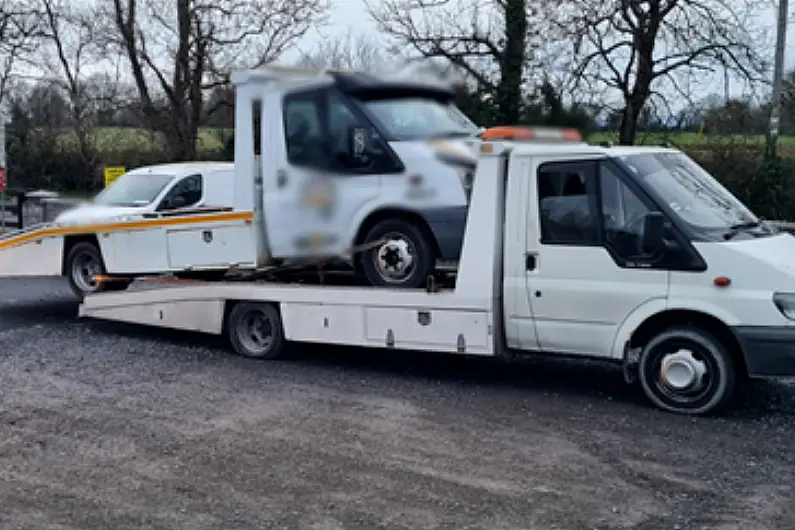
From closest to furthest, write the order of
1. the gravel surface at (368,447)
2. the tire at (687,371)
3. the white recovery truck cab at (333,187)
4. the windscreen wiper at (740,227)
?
the gravel surface at (368,447)
the tire at (687,371)
the windscreen wiper at (740,227)
the white recovery truck cab at (333,187)

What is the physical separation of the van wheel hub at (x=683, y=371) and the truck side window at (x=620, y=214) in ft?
2.84

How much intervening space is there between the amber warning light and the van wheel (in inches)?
203

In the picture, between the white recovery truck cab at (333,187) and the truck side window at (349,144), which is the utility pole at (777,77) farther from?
the truck side window at (349,144)

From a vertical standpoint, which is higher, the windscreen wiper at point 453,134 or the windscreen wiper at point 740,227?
the windscreen wiper at point 453,134

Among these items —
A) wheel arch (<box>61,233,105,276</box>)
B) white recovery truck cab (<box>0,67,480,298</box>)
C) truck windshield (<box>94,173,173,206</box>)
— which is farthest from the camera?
truck windshield (<box>94,173,173,206</box>)

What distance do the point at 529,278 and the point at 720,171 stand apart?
915 centimetres

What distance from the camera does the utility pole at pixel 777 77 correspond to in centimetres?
1725

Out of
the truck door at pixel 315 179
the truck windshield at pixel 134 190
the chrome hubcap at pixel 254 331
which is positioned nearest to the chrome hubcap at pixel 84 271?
the truck windshield at pixel 134 190

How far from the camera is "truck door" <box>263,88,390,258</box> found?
8484mm

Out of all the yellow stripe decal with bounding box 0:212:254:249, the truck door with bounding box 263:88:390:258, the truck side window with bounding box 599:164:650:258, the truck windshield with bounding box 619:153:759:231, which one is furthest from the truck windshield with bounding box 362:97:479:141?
the yellow stripe decal with bounding box 0:212:254:249

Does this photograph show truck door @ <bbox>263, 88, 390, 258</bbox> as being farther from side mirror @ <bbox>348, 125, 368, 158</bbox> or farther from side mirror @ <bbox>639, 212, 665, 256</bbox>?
side mirror @ <bbox>639, 212, 665, 256</bbox>

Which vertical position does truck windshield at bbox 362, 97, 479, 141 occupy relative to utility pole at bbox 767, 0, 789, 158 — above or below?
below

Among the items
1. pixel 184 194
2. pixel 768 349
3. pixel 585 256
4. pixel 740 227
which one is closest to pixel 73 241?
pixel 184 194

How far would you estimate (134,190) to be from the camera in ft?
41.1
